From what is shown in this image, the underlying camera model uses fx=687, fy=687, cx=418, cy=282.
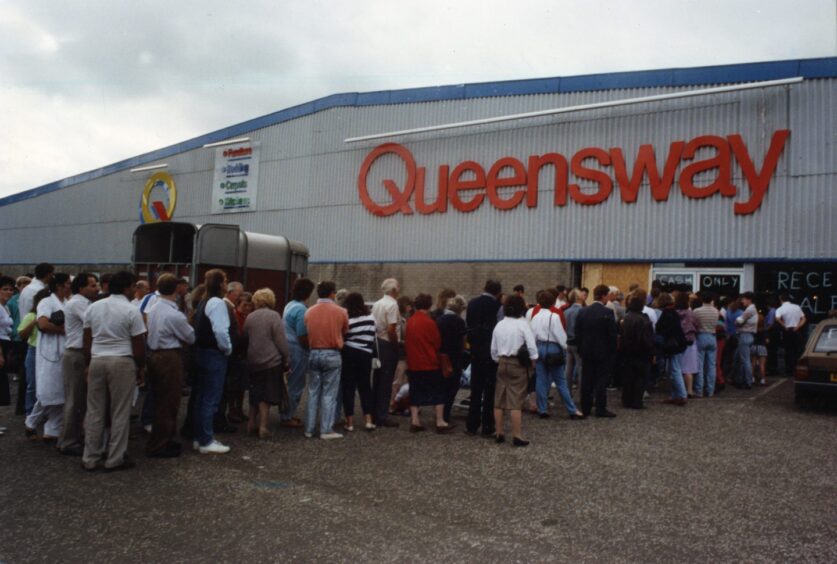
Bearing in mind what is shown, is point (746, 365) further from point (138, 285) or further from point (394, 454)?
point (138, 285)

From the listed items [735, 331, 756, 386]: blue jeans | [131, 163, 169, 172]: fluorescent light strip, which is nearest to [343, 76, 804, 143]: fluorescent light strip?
[735, 331, 756, 386]: blue jeans

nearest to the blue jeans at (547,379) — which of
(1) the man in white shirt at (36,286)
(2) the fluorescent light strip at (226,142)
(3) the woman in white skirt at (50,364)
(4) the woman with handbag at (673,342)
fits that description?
(4) the woman with handbag at (673,342)

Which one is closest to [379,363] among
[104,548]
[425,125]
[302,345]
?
[302,345]

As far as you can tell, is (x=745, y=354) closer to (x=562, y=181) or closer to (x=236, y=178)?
(x=562, y=181)

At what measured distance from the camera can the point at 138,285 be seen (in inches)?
379

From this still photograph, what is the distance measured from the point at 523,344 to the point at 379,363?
1959mm

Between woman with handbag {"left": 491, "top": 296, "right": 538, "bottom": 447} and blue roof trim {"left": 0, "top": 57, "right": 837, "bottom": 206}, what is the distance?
12.1 metres

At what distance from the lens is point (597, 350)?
9547mm

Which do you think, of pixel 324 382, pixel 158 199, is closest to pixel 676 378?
pixel 324 382

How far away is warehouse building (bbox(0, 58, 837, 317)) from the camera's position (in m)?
16.0

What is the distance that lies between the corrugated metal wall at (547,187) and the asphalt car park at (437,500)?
354 inches

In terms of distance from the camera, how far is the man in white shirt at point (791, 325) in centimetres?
1353

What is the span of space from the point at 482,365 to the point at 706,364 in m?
5.30

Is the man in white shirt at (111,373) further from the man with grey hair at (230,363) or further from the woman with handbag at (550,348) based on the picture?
the woman with handbag at (550,348)
